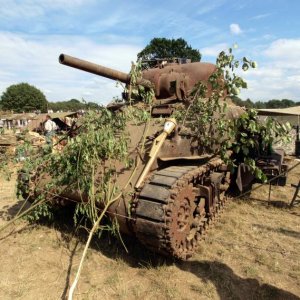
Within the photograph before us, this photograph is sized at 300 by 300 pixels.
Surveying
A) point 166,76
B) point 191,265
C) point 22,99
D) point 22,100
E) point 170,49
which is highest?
point 170,49

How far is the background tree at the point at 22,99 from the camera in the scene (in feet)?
230

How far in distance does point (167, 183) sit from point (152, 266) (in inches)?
47.8

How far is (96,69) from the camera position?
606 cm

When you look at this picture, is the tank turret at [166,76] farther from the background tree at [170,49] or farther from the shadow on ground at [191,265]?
the background tree at [170,49]

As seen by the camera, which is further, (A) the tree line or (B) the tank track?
(A) the tree line

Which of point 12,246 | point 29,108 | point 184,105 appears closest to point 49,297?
point 12,246

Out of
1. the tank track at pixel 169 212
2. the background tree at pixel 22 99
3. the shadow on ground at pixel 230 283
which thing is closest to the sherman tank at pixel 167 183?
the tank track at pixel 169 212

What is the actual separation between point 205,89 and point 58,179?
2.80 meters

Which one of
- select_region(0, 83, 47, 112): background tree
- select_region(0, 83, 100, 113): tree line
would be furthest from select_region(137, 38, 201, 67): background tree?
select_region(0, 83, 47, 112): background tree

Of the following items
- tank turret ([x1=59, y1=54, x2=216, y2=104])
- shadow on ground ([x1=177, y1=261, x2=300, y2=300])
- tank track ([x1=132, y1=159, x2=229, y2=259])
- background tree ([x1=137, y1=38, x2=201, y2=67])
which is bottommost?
shadow on ground ([x1=177, y1=261, x2=300, y2=300])

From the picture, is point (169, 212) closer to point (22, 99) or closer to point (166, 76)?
point (166, 76)

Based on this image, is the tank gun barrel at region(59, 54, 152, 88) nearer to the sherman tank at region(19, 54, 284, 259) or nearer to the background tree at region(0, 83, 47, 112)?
the sherman tank at region(19, 54, 284, 259)

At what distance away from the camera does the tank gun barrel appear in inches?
223

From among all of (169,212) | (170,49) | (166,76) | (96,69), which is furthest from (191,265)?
(170,49)
